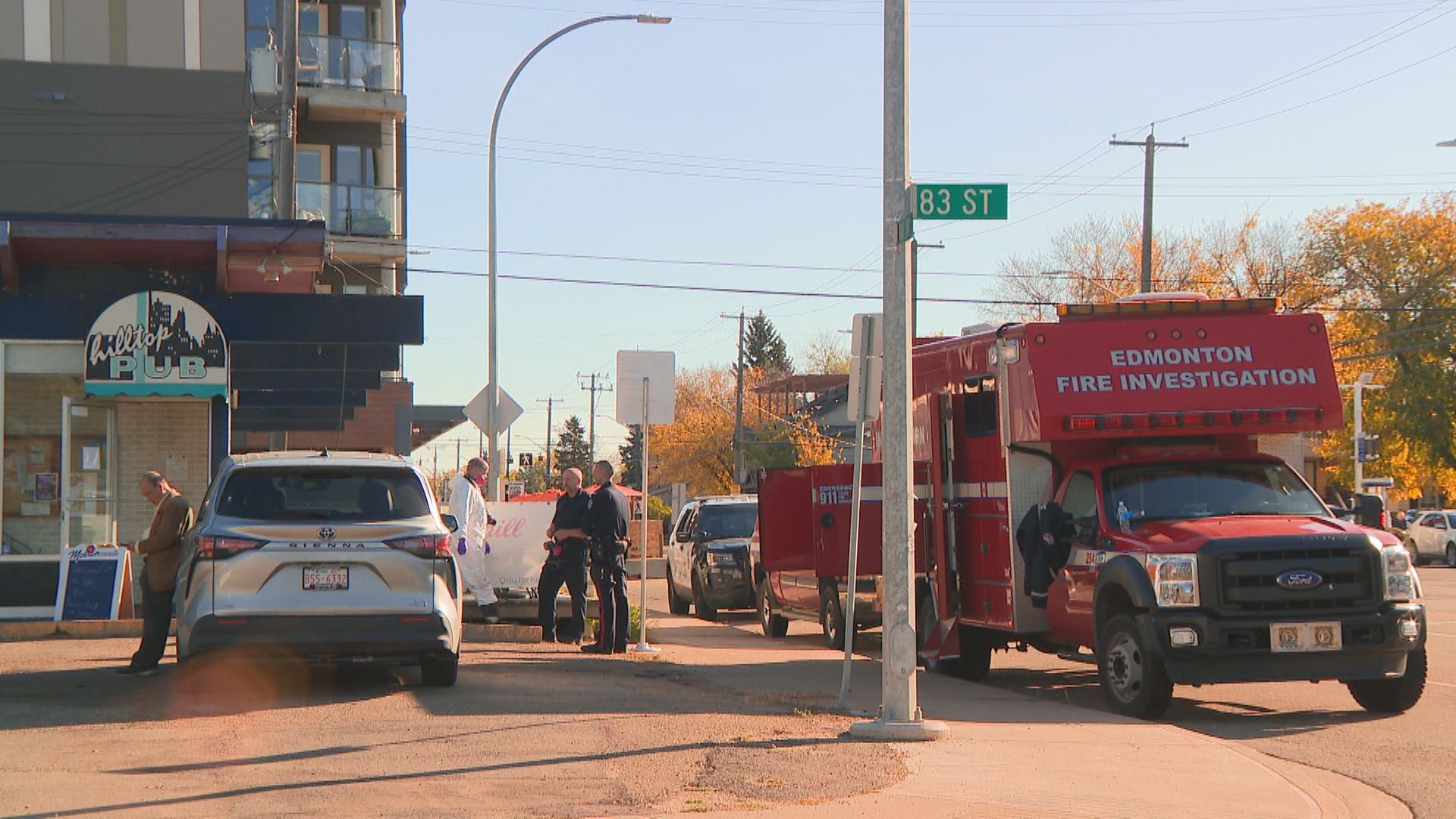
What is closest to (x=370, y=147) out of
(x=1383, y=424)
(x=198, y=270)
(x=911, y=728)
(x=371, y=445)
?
(x=371, y=445)

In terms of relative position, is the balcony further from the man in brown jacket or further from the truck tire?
the man in brown jacket

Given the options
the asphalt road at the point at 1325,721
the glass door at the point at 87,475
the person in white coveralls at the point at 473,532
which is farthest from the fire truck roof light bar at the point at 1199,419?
the glass door at the point at 87,475

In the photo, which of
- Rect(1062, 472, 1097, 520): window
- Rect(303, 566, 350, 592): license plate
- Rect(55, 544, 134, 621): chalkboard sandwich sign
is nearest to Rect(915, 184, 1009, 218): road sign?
Rect(1062, 472, 1097, 520): window

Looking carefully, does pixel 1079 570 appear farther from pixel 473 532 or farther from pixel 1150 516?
pixel 473 532

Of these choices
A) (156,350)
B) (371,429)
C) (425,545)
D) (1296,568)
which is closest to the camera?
(425,545)

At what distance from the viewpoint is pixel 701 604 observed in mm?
24797

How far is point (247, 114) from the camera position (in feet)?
90.6

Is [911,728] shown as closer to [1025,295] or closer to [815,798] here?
[815,798]

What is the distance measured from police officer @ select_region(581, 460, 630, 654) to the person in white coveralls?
1794 millimetres

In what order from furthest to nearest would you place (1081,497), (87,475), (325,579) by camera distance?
(87,475) → (1081,497) → (325,579)

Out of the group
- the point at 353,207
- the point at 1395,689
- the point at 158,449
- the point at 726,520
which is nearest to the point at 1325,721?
the point at 1395,689

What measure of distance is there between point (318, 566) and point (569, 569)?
513 cm

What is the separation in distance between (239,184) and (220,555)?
18188mm

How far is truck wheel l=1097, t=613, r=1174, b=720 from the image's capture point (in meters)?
12.1
